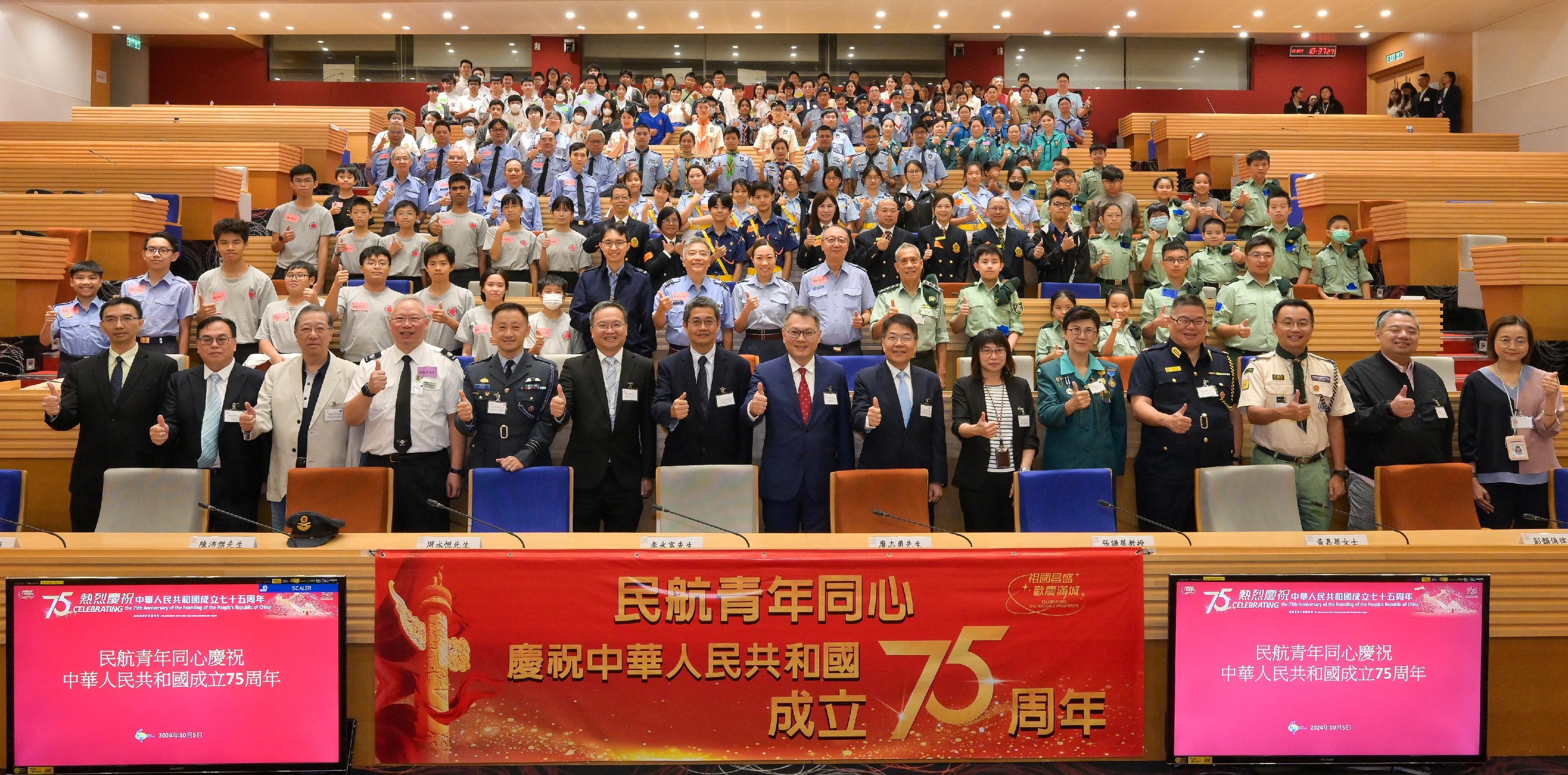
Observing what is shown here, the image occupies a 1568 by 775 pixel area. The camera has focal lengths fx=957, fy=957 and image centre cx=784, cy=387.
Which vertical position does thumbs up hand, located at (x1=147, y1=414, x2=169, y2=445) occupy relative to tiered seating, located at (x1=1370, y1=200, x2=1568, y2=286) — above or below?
below

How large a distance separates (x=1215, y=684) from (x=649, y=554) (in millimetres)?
1617

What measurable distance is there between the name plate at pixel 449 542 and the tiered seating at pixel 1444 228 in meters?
7.62

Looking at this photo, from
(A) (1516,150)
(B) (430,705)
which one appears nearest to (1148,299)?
(B) (430,705)

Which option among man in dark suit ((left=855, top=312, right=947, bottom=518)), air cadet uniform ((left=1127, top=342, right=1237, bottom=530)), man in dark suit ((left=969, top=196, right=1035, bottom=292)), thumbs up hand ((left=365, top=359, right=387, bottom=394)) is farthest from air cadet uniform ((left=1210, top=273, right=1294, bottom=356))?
thumbs up hand ((left=365, top=359, right=387, bottom=394))

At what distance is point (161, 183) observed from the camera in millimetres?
8039

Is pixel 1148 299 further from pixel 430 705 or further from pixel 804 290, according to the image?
pixel 430 705

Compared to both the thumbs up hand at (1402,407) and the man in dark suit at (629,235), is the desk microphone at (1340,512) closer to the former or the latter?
the thumbs up hand at (1402,407)

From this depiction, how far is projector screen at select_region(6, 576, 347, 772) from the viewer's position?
8.29ft

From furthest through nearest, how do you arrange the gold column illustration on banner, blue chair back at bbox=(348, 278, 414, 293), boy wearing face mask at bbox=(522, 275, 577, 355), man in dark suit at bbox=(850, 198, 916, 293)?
man in dark suit at bbox=(850, 198, 916, 293), blue chair back at bbox=(348, 278, 414, 293), boy wearing face mask at bbox=(522, 275, 577, 355), the gold column illustration on banner

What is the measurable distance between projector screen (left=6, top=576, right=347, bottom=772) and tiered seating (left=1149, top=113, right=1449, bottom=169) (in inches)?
469

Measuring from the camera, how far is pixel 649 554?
2758mm

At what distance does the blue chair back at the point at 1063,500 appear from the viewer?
3.81m

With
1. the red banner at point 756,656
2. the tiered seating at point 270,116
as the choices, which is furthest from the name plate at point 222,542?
the tiered seating at point 270,116

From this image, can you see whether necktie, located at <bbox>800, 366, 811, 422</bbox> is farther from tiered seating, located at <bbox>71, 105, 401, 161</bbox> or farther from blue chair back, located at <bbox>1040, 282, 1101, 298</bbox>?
tiered seating, located at <bbox>71, 105, 401, 161</bbox>
